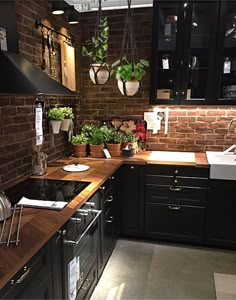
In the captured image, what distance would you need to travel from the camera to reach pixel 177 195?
9.29 ft

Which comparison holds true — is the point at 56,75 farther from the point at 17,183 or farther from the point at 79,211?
→ the point at 79,211

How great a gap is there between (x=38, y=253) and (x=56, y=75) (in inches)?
78.5

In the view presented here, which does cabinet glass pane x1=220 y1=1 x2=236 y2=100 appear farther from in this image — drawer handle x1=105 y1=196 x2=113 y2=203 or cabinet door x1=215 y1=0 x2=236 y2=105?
drawer handle x1=105 y1=196 x2=113 y2=203

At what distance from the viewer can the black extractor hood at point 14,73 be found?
145 cm

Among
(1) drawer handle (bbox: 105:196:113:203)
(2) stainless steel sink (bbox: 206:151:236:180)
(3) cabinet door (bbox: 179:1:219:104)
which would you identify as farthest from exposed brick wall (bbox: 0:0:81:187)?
(2) stainless steel sink (bbox: 206:151:236:180)

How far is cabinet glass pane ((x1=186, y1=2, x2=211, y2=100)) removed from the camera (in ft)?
9.22

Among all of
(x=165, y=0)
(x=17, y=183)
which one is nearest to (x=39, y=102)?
(x=17, y=183)

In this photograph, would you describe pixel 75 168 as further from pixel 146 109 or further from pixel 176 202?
pixel 146 109

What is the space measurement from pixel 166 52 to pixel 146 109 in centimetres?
71

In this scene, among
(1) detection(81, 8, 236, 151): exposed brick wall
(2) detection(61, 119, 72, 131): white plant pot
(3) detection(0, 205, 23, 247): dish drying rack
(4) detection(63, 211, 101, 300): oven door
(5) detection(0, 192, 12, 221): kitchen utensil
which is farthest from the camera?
(1) detection(81, 8, 236, 151): exposed brick wall

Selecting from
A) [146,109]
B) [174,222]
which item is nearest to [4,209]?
[174,222]

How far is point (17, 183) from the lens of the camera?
2117 millimetres

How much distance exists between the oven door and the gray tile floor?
13.9 inches

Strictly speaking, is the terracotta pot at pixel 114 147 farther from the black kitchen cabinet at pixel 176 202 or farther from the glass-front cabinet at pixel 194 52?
Result: the glass-front cabinet at pixel 194 52
